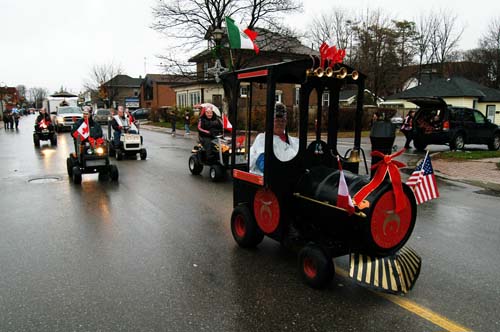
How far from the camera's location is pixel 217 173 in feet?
33.6

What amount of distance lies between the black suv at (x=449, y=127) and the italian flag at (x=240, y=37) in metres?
12.2

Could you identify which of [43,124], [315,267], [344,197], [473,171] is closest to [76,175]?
[315,267]

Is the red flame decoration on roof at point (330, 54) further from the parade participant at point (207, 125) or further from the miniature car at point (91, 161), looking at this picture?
the miniature car at point (91, 161)

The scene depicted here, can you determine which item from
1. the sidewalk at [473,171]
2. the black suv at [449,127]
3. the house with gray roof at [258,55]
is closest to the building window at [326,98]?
the sidewalk at [473,171]

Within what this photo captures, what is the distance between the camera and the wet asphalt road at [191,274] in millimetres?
3555

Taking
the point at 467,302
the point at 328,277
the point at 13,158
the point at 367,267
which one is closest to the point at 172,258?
the point at 328,277

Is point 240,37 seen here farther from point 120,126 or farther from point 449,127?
point 449,127

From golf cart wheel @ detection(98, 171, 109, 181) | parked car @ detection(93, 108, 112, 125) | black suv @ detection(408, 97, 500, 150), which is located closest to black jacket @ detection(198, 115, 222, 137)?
golf cart wheel @ detection(98, 171, 109, 181)

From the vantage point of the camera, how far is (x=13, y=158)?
49.6 ft

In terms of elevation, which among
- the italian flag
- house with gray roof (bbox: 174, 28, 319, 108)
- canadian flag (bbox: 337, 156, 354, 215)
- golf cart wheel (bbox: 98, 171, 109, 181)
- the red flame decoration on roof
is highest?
house with gray roof (bbox: 174, 28, 319, 108)

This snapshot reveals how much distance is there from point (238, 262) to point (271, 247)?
65cm

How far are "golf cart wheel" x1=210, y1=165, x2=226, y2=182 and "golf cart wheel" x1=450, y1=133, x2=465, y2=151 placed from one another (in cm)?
1098

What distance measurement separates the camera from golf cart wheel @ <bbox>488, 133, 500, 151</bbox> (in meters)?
17.8

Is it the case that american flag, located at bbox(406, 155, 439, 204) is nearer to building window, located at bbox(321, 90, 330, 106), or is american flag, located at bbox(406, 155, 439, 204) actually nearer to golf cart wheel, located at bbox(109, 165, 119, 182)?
building window, located at bbox(321, 90, 330, 106)
